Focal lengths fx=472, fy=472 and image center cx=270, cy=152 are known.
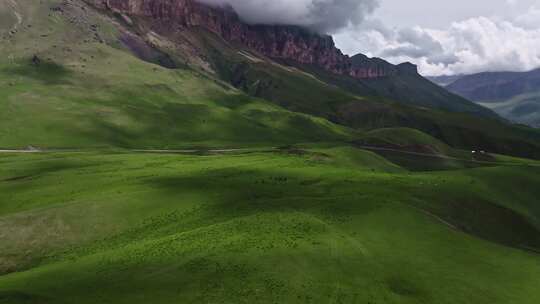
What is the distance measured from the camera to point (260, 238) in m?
58.5

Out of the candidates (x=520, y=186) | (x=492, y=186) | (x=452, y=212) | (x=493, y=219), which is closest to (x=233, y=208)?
(x=452, y=212)

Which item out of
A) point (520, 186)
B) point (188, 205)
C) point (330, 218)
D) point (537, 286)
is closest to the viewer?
point (537, 286)

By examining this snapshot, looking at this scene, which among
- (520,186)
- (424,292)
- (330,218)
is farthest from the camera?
(520,186)

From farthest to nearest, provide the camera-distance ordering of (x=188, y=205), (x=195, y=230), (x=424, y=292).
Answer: (x=188, y=205) < (x=195, y=230) < (x=424, y=292)

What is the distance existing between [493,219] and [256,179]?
45.2 metres

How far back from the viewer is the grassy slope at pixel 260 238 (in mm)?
47781

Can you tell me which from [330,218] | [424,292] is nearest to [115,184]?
[330,218]

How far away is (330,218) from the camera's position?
68.8 meters

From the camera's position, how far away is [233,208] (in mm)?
72938

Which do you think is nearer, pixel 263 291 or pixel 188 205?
pixel 263 291

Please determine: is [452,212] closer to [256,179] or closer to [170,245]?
[256,179]

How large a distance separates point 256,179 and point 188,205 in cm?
2341

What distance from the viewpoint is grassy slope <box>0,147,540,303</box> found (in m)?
47.8

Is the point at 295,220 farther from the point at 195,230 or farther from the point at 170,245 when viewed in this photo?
the point at 170,245
